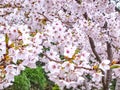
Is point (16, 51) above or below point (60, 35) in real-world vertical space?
below

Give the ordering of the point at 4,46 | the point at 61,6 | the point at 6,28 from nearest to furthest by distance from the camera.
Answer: the point at 4,46 < the point at 6,28 < the point at 61,6

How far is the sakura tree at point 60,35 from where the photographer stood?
2771 mm

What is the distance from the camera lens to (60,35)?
12.5 ft

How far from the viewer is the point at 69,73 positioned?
2.82 m

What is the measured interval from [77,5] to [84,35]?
47cm

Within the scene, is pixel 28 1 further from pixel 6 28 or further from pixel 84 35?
pixel 6 28

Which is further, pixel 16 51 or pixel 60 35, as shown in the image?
pixel 60 35

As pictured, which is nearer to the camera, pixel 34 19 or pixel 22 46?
pixel 22 46

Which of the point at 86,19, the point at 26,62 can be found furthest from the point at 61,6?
the point at 26,62

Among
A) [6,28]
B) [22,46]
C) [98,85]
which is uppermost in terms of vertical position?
[6,28]

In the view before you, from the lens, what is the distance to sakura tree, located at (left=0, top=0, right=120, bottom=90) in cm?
277

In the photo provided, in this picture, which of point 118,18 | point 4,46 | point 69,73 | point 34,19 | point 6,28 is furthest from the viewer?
point 118,18

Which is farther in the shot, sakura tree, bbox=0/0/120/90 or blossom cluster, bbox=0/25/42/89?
sakura tree, bbox=0/0/120/90

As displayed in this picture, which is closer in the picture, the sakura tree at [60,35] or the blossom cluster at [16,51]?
the blossom cluster at [16,51]
